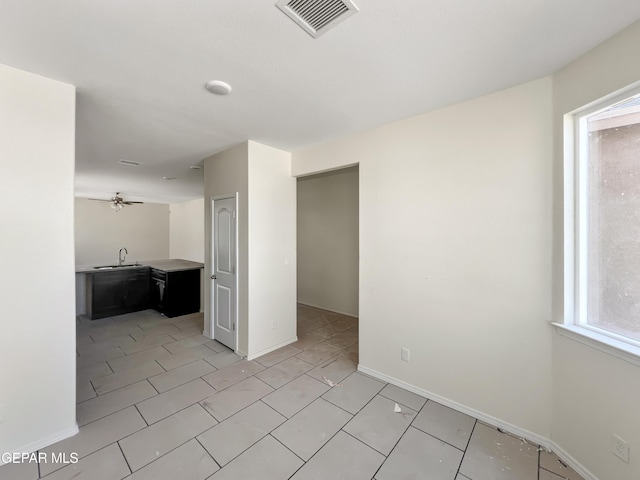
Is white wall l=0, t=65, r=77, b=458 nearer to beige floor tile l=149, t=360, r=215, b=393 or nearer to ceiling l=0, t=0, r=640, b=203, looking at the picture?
ceiling l=0, t=0, r=640, b=203

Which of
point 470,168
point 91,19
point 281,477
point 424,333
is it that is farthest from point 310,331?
point 91,19

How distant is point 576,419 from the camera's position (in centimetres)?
170

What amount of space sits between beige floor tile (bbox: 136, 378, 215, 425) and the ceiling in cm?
262

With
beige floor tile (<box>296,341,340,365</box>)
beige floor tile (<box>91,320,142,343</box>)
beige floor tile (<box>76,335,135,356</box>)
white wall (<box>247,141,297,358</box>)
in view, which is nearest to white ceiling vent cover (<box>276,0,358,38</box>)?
white wall (<box>247,141,297,358</box>)

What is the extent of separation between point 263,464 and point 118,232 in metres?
7.53

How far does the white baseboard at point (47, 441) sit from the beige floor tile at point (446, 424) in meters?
2.59

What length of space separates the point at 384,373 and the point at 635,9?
10.1 ft

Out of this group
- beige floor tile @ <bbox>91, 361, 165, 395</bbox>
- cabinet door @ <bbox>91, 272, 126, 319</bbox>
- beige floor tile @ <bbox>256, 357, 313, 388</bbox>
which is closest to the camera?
beige floor tile @ <bbox>91, 361, 165, 395</bbox>

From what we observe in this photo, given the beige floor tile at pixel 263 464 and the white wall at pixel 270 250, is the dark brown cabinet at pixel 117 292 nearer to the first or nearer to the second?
the white wall at pixel 270 250

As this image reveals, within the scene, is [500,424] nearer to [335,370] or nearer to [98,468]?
[335,370]

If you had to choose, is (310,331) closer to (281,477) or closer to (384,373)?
(384,373)

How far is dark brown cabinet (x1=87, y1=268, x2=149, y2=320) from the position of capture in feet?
15.7

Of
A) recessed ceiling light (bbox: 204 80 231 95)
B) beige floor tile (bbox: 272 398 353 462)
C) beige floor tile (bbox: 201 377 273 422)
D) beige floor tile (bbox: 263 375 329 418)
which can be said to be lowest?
beige floor tile (bbox: 272 398 353 462)

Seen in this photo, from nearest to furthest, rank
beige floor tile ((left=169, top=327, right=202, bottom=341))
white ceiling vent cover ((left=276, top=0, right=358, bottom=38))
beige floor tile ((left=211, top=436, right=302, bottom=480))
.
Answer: white ceiling vent cover ((left=276, top=0, right=358, bottom=38))
beige floor tile ((left=211, top=436, right=302, bottom=480))
beige floor tile ((left=169, top=327, right=202, bottom=341))
